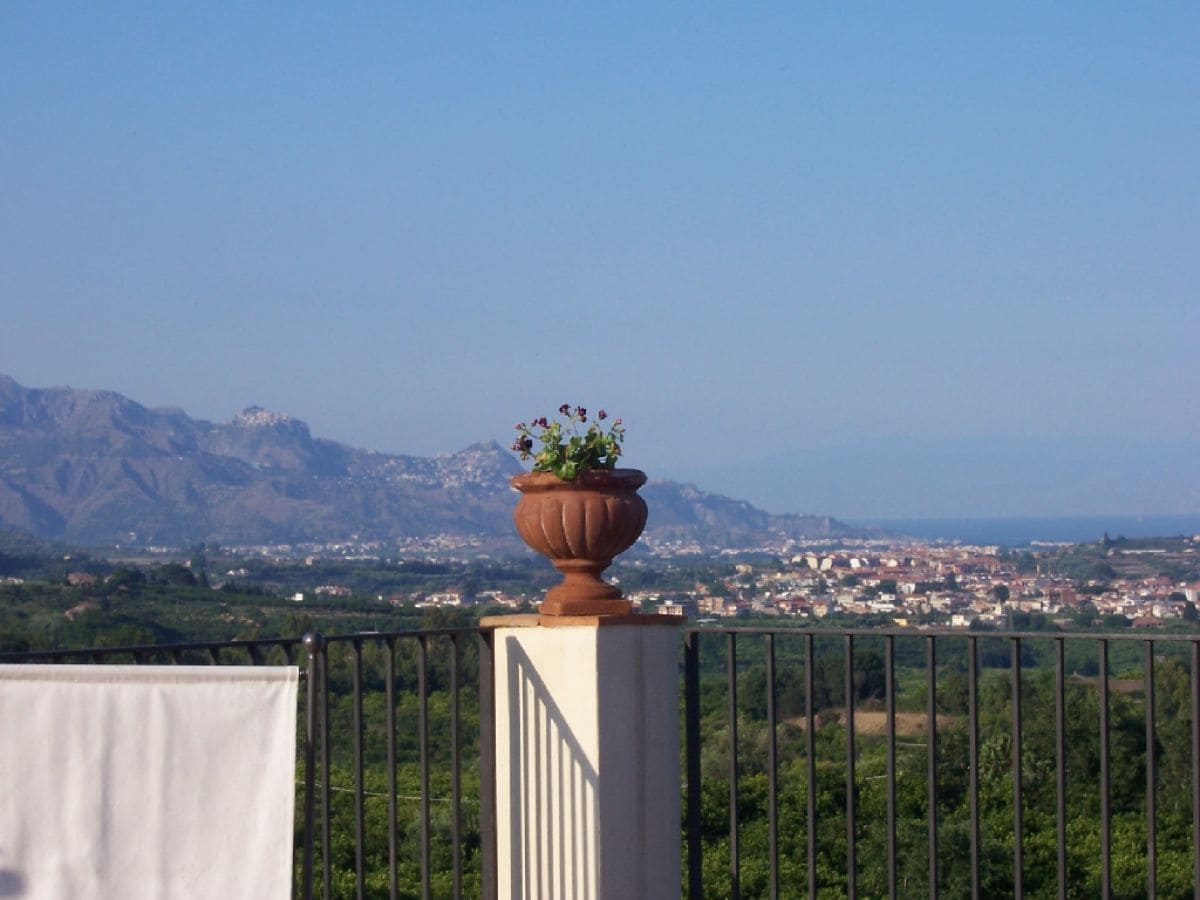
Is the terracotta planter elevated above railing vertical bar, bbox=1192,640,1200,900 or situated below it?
above

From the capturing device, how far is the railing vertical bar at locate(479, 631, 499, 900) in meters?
4.67

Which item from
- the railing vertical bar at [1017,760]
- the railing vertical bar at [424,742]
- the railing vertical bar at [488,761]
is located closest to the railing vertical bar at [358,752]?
the railing vertical bar at [424,742]

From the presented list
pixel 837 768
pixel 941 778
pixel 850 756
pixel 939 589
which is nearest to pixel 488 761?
pixel 850 756

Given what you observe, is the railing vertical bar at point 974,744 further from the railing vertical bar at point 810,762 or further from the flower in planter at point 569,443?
the flower in planter at point 569,443

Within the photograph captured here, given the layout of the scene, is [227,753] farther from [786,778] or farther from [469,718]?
[469,718]

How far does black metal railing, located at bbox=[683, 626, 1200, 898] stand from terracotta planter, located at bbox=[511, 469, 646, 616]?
37 cm

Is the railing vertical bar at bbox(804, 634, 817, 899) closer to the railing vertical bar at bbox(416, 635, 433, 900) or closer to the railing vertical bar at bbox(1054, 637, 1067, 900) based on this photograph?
the railing vertical bar at bbox(1054, 637, 1067, 900)

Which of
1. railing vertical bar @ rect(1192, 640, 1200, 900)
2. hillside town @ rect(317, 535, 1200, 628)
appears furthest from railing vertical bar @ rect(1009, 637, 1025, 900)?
hillside town @ rect(317, 535, 1200, 628)

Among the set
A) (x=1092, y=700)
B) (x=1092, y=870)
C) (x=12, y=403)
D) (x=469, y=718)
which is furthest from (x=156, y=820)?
(x=12, y=403)

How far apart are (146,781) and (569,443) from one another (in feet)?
5.60

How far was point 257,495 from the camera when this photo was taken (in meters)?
83.2

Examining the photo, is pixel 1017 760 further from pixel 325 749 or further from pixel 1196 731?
pixel 325 749

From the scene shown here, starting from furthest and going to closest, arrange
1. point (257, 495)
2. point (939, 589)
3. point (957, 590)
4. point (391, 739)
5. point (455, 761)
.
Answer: point (257, 495) < point (939, 589) < point (957, 590) < point (455, 761) < point (391, 739)

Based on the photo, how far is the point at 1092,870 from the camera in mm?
9227
